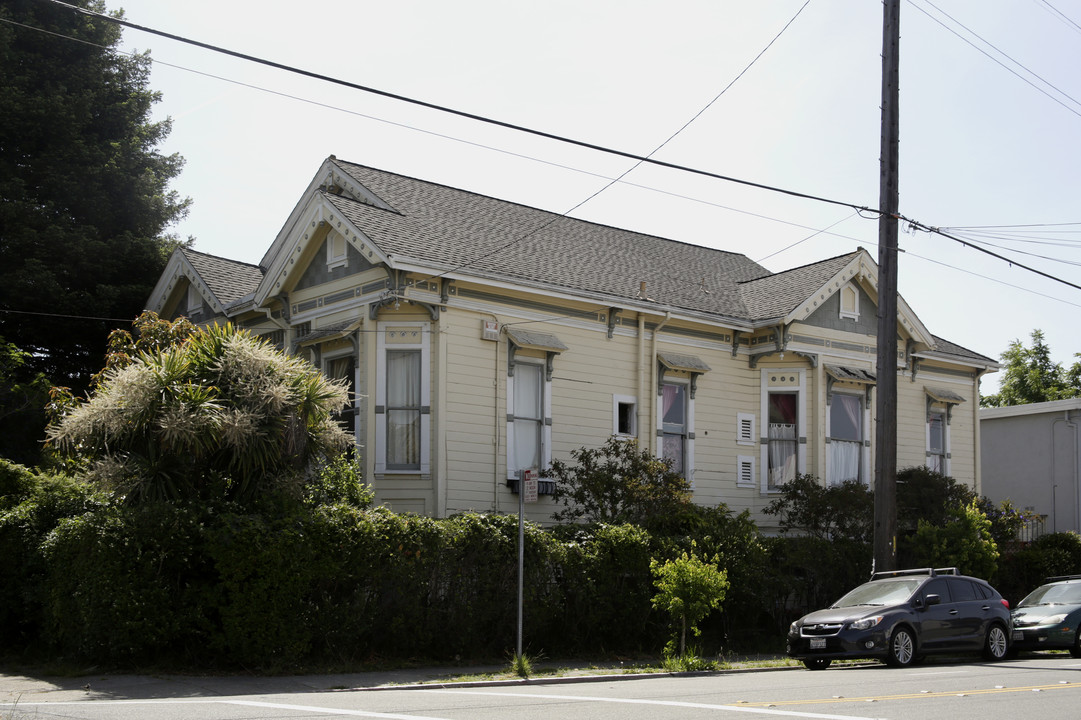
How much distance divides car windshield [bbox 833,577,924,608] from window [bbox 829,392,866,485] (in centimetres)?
698

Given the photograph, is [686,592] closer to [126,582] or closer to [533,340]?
[533,340]

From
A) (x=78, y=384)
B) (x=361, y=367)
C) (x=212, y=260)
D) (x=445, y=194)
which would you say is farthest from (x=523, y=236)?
(x=78, y=384)

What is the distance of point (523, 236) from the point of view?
76.0 feet

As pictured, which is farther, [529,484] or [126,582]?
[529,484]

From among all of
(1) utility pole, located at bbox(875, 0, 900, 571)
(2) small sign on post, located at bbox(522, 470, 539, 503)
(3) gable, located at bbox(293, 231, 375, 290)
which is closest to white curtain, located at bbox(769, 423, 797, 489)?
(1) utility pole, located at bbox(875, 0, 900, 571)

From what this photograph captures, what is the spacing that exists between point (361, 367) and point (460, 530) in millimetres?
5253

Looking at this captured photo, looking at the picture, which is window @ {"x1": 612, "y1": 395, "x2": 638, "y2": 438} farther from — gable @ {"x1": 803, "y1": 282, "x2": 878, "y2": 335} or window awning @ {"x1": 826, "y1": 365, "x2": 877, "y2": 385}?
window awning @ {"x1": 826, "y1": 365, "x2": 877, "y2": 385}

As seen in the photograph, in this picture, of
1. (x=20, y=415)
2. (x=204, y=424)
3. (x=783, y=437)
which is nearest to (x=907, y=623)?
(x=783, y=437)

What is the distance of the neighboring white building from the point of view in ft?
105

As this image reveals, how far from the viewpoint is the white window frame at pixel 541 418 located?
795 inches

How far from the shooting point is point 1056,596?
1948cm

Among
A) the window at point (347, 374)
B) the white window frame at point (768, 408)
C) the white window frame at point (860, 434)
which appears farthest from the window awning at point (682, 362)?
the window at point (347, 374)

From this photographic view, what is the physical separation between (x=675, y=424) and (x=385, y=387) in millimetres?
6810

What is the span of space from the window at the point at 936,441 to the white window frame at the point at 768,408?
5125mm
